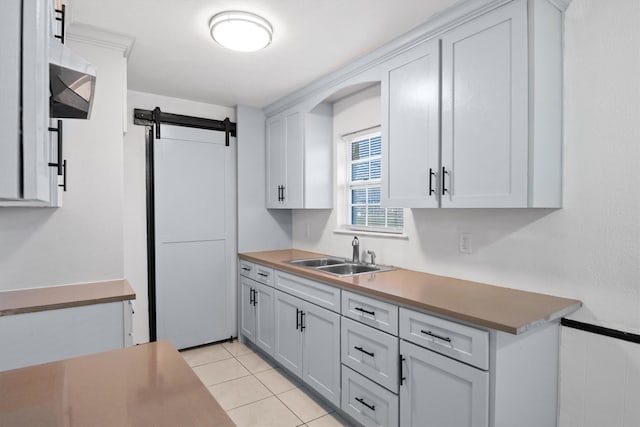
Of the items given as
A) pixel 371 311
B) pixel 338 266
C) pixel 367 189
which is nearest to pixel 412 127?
pixel 367 189

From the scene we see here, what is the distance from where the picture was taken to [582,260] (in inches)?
67.0

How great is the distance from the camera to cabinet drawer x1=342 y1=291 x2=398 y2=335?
1899 mm

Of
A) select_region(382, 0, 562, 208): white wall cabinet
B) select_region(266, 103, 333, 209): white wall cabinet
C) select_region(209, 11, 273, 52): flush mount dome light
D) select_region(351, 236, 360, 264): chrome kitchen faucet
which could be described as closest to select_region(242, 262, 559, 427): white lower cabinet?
select_region(351, 236, 360, 264): chrome kitchen faucet

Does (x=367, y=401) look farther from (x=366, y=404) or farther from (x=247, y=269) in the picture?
(x=247, y=269)

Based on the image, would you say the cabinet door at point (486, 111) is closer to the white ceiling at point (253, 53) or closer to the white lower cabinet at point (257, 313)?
the white ceiling at point (253, 53)

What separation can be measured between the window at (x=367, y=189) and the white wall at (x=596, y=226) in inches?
41.8

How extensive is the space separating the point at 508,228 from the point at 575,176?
0.42 metres

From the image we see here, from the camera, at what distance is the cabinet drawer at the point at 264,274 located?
312 cm

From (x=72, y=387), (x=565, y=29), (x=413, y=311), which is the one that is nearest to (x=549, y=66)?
(x=565, y=29)

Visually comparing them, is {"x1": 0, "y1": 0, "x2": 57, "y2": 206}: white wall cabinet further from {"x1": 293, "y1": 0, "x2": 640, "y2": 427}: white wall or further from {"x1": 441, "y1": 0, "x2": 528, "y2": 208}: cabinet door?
{"x1": 293, "y1": 0, "x2": 640, "y2": 427}: white wall

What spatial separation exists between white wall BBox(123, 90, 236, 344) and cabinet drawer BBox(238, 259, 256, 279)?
90 centimetres

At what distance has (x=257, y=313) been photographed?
11.0 feet

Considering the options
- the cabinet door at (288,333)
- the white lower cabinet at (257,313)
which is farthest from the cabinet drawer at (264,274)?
the cabinet door at (288,333)

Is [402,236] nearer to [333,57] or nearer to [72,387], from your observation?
[333,57]
